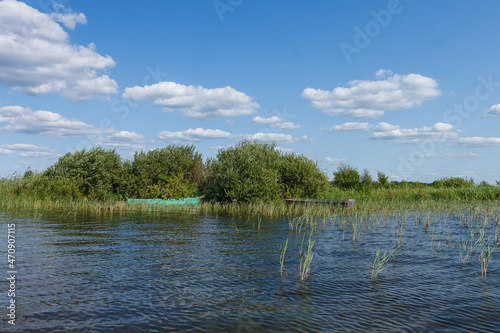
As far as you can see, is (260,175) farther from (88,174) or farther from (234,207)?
(88,174)

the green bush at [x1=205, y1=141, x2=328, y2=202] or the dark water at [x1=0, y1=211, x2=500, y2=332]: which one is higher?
the green bush at [x1=205, y1=141, x2=328, y2=202]

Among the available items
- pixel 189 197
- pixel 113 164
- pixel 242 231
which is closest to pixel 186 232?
pixel 242 231

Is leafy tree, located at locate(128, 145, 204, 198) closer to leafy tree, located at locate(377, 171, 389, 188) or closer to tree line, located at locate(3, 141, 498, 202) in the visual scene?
tree line, located at locate(3, 141, 498, 202)

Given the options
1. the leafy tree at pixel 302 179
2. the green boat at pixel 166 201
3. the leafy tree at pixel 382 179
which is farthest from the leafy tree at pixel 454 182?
the green boat at pixel 166 201

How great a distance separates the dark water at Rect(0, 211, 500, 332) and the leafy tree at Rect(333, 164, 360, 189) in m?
29.8

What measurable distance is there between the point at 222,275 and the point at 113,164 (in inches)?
1423

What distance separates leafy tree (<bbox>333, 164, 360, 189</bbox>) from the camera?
4669cm

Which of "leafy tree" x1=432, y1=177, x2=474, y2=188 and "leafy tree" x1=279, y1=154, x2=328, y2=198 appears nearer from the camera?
"leafy tree" x1=279, y1=154, x2=328, y2=198

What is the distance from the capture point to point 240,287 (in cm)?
971

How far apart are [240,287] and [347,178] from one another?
3976cm

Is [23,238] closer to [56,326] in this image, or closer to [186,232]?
[186,232]

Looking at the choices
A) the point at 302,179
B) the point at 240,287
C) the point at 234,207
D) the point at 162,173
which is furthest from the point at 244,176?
the point at 240,287

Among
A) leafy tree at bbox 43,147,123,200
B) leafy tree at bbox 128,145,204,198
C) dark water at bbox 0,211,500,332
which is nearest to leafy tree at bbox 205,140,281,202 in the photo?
leafy tree at bbox 128,145,204,198

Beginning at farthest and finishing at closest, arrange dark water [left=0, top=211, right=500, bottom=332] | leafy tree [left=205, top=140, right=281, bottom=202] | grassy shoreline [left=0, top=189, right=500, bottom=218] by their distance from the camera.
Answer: leafy tree [left=205, top=140, right=281, bottom=202] → grassy shoreline [left=0, top=189, right=500, bottom=218] → dark water [left=0, top=211, right=500, bottom=332]
